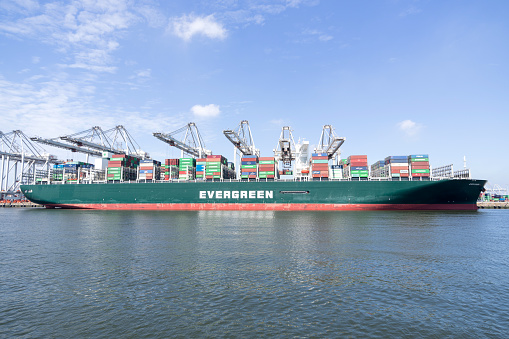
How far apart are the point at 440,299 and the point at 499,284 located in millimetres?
4098

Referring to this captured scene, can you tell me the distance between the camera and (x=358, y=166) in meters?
58.2

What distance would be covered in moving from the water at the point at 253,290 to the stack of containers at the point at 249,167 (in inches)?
1620

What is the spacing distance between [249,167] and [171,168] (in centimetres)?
1953

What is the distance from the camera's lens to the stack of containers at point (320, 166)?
59031mm

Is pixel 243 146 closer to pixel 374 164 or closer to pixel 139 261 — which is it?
pixel 374 164

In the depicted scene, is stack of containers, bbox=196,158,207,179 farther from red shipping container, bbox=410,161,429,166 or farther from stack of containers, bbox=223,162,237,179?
red shipping container, bbox=410,161,429,166

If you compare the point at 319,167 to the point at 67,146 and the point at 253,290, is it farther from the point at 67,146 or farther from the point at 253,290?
the point at 67,146

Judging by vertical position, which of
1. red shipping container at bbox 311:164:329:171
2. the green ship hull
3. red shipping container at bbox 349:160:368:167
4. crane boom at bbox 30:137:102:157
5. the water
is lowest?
the water

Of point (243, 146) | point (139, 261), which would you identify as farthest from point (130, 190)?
point (139, 261)

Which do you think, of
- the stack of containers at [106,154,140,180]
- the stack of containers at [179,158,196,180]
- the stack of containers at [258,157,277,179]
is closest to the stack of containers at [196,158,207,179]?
the stack of containers at [179,158,196,180]

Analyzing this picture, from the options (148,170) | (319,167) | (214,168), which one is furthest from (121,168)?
(319,167)

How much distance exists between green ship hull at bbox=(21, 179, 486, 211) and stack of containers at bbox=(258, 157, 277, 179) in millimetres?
2651

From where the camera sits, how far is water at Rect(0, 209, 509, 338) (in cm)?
816

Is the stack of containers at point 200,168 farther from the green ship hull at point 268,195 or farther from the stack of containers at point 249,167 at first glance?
the stack of containers at point 249,167
